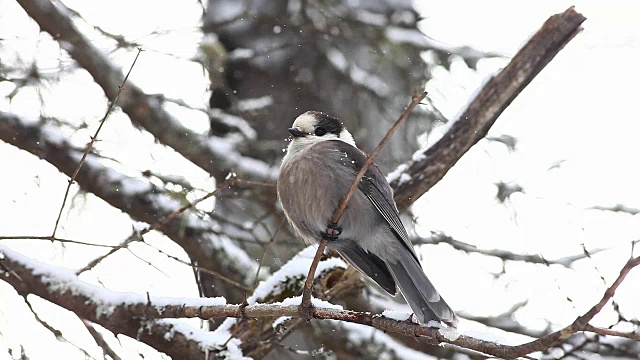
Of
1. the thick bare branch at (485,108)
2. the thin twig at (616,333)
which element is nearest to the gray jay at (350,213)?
the thick bare branch at (485,108)

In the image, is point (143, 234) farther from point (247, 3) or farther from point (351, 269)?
point (247, 3)

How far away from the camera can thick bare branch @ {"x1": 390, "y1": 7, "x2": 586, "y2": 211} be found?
11.0 ft

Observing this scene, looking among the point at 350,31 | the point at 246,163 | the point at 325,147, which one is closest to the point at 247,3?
the point at 350,31

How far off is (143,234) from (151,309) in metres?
0.32

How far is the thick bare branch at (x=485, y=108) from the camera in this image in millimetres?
3340

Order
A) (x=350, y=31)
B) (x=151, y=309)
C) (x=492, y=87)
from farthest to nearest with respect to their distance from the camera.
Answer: (x=350, y=31), (x=492, y=87), (x=151, y=309)

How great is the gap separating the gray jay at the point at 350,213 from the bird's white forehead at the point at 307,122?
26 cm

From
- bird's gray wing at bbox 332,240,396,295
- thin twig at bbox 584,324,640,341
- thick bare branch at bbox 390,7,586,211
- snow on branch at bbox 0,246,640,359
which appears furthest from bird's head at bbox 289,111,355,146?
thin twig at bbox 584,324,640,341

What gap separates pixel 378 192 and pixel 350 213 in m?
0.17

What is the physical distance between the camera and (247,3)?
4723mm

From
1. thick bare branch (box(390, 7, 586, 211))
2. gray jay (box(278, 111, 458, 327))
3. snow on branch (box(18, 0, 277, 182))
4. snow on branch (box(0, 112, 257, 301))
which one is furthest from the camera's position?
snow on branch (box(18, 0, 277, 182))

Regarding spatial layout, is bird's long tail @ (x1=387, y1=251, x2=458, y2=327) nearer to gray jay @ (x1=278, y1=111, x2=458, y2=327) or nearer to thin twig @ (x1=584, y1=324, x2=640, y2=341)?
gray jay @ (x1=278, y1=111, x2=458, y2=327)

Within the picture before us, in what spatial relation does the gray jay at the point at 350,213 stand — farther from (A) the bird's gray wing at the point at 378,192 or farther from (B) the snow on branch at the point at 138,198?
(B) the snow on branch at the point at 138,198

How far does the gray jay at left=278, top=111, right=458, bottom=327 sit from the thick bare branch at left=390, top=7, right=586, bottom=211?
52 cm
